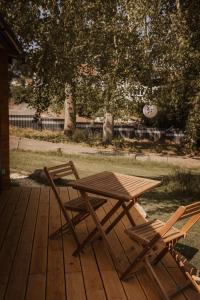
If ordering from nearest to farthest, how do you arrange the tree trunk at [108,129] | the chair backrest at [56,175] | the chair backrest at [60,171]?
the chair backrest at [56,175] → the chair backrest at [60,171] → the tree trunk at [108,129]

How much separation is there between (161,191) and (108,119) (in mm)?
12204

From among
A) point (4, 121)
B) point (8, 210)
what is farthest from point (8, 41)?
point (8, 210)

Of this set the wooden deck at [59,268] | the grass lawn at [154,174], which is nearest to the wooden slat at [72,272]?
the wooden deck at [59,268]

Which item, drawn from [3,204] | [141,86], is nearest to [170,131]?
[141,86]

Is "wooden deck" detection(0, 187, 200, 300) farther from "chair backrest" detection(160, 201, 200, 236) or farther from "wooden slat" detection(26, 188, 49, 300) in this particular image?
"chair backrest" detection(160, 201, 200, 236)

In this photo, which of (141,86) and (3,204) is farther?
(141,86)

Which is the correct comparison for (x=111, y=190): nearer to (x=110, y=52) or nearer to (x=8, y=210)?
(x=8, y=210)

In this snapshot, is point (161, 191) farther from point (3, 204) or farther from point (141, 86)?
point (3, 204)

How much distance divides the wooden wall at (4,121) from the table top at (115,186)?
11.1ft

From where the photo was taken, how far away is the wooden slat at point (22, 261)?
4.08 meters

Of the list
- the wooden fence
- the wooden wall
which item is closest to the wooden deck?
the wooden wall

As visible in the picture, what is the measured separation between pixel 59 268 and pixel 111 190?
1.15 meters

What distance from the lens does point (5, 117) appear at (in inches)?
325

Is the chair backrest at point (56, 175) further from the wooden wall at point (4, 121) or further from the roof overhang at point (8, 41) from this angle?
the wooden wall at point (4, 121)
